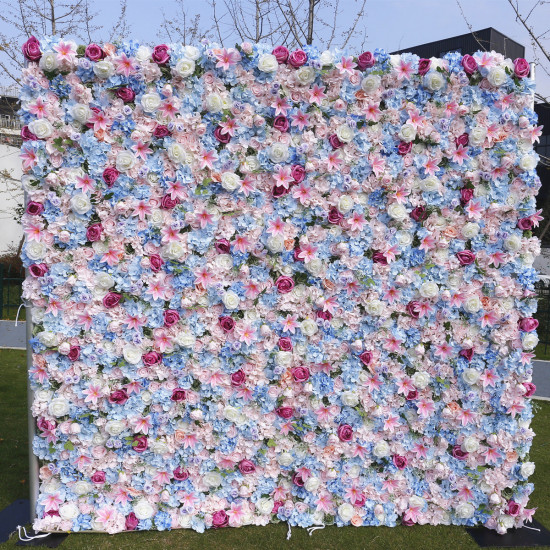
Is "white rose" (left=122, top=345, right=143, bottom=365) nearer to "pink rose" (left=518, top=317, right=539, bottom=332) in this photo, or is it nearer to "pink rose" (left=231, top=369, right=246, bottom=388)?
"pink rose" (left=231, top=369, right=246, bottom=388)

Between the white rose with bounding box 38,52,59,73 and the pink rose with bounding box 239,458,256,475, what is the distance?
2.75 m

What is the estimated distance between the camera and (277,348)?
3.53m

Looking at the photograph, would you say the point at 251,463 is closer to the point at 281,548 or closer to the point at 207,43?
the point at 281,548

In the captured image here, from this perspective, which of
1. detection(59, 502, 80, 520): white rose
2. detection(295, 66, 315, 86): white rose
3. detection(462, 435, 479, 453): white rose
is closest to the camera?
detection(295, 66, 315, 86): white rose

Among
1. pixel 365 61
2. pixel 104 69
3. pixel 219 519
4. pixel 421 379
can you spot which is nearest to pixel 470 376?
pixel 421 379

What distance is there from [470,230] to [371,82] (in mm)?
1148

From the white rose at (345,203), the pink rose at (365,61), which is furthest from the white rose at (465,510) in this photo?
the pink rose at (365,61)

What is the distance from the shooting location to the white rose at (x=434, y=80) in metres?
3.39

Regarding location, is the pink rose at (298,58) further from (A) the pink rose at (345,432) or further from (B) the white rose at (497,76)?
(A) the pink rose at (345,432)

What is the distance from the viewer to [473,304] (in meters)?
3.55

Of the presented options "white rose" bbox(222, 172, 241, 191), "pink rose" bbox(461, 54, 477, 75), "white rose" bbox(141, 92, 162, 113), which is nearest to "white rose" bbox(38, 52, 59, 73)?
"white rose" bbox(141, 92, 162, 113)

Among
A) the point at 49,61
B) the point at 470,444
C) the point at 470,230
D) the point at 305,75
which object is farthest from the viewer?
the point at 470,444

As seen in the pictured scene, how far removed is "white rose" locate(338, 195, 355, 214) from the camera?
3.41m

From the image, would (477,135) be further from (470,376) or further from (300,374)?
(300,374)
